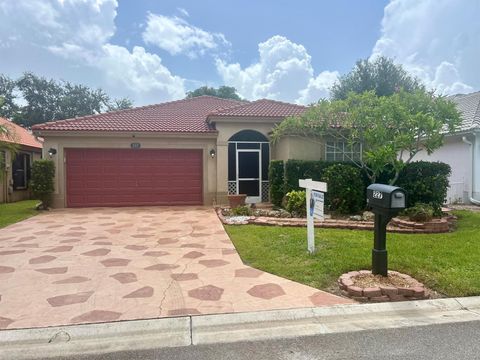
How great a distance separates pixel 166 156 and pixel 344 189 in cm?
718

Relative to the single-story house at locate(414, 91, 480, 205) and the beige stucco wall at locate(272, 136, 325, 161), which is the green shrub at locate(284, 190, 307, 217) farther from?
the single-story house at locate(414, 91, 480, 205)

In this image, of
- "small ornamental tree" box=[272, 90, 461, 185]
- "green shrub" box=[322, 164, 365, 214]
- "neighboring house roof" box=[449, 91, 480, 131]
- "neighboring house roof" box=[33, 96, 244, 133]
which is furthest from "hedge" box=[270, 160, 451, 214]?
"neighboring house roof" box=[33, 96, 244, 133]

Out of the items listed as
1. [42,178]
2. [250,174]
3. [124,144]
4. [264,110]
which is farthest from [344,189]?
[42,178]

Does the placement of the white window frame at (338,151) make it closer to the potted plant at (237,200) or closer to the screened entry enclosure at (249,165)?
the screened entry enclosure at (249,165)

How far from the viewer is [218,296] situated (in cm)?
464

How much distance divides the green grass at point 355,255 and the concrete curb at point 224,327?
699 millimetres

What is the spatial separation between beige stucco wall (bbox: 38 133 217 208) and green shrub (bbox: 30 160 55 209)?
19.8 inches

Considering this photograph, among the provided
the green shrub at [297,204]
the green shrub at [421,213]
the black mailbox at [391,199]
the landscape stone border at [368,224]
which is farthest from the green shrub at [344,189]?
the black mailbox at [391,199]

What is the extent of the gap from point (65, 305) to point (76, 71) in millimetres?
24690

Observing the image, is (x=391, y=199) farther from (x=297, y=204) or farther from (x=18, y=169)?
(x=18, y=169)

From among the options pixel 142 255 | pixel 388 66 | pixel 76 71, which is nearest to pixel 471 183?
pixel 142 255

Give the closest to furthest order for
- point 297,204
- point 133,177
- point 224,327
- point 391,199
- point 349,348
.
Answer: point 349,348 → point 224,327 → point 391,199 → point 297,204 → point 133,177

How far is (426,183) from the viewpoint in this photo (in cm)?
1002

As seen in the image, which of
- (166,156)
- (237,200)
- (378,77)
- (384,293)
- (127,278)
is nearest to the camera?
(384,293)
